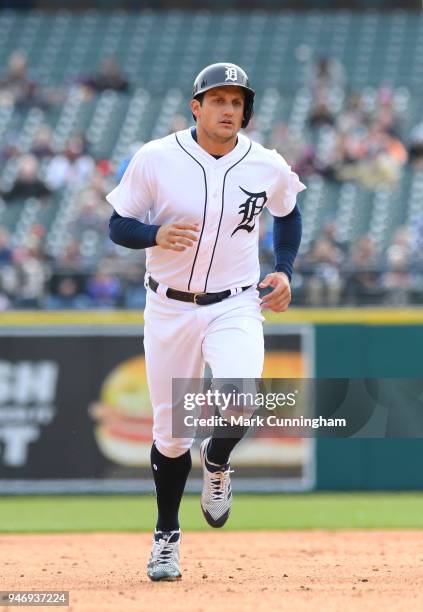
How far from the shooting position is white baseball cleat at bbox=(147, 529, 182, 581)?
541 centimetres

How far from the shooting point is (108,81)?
18.6 metres

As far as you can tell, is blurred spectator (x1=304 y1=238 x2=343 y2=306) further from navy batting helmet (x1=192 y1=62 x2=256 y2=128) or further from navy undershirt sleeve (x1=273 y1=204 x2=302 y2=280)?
navy batting helmet (x1=192 y1=62 x2=256 y2=128)

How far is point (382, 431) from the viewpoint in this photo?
28.5 ft

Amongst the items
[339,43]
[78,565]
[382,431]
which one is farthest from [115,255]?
[339,43]

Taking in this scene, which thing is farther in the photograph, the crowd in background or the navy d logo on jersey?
the crowd in background

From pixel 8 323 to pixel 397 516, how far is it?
340cm

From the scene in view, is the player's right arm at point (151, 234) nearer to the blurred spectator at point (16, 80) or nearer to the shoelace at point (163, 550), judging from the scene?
the shoelace at point (163, 550)

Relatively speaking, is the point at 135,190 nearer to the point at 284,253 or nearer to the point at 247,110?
the point at 247,110

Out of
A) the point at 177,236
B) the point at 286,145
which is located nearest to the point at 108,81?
the point at 286,145

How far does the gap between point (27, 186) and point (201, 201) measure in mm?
10690

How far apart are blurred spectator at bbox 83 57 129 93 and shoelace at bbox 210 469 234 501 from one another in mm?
13748

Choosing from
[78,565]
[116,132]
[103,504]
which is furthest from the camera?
[116,132]

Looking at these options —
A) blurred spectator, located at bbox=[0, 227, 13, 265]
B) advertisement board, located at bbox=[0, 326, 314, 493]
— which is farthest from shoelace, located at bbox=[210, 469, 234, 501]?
blurred spectator, located at bbox=[0, 227, 13, 265]

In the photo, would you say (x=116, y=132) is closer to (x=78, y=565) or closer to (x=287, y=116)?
(x=287, y=116)
